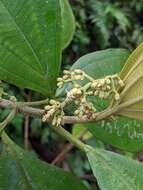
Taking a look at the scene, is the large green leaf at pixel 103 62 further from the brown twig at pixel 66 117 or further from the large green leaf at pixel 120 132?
the brown twig at pixel 66 117

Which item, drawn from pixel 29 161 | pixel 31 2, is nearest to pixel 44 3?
pixel 31 2

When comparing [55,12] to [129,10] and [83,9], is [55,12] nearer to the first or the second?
[83,9]

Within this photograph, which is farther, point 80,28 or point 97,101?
point 80,28

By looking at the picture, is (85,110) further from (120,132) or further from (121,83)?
(120,132)

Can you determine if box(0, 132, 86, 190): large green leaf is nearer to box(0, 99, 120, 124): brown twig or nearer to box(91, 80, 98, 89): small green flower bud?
box(0, 99, 120, 124): brown twig

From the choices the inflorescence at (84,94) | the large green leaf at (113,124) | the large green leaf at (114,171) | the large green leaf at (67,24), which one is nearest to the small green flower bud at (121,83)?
the inflorescence at (84,94)
